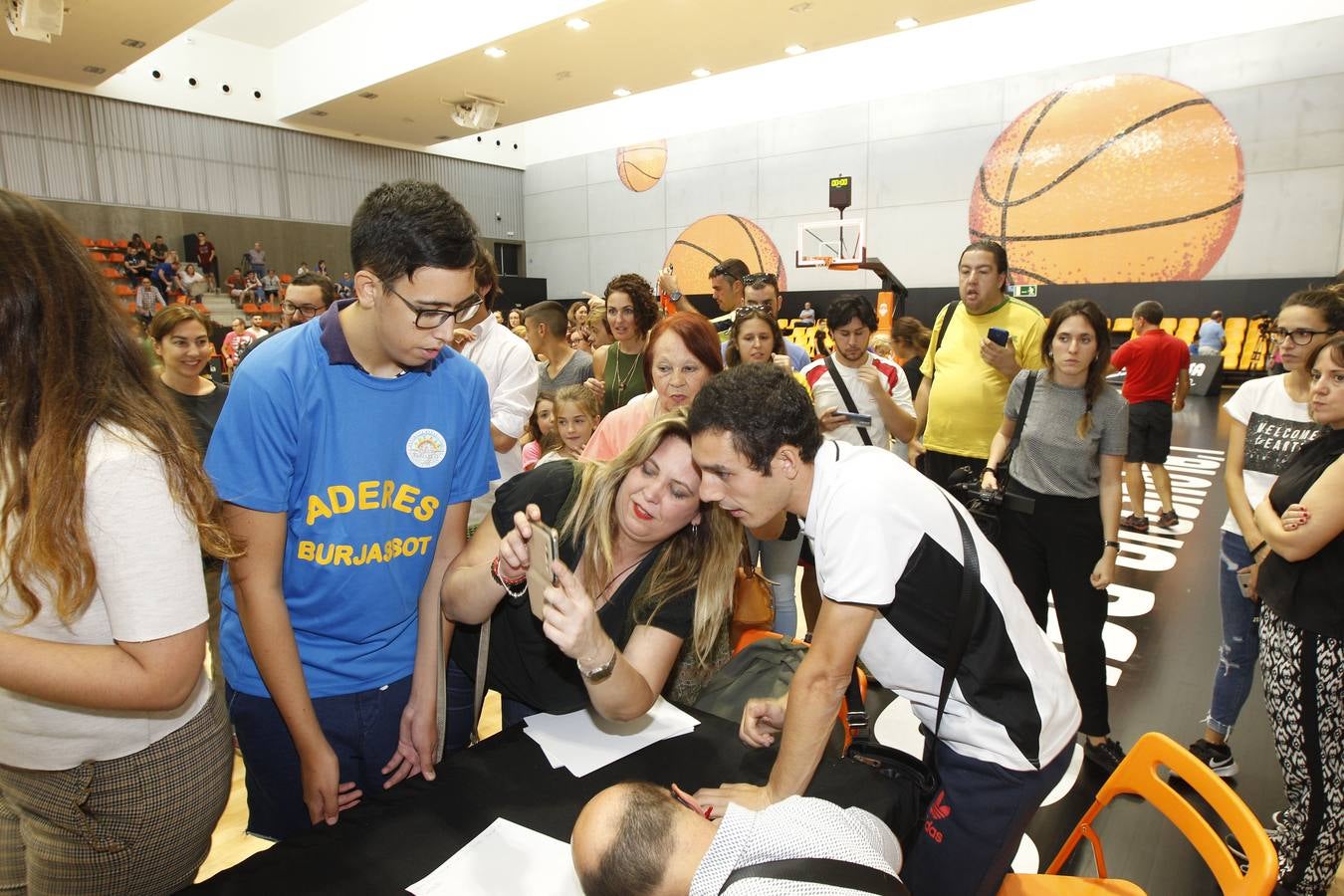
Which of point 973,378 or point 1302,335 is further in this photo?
point 973,378

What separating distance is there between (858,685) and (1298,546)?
3.88ft

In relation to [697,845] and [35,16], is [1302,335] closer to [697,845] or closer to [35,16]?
[697,845]

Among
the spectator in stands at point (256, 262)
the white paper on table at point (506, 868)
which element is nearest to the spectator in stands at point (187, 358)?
the white paper on table at point (506, 868)

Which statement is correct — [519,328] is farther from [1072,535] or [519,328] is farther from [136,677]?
[136,677]

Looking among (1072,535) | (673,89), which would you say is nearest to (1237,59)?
(673,89)

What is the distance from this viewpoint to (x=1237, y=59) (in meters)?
10.9

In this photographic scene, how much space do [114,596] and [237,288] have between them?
1743 centimetres

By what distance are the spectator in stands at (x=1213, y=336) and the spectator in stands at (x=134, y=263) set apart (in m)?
18.6

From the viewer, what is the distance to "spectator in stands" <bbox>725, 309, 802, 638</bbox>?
123 inches

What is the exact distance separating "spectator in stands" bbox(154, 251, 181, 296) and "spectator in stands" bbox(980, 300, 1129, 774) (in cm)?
1585

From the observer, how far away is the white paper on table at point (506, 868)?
3.55 feet

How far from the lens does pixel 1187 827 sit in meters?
1.47

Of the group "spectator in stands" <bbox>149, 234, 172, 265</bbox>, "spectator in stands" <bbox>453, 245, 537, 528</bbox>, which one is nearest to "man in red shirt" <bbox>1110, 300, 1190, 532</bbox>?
"spectator in stands" <bbox>453, 245, 537, 528</bbox>

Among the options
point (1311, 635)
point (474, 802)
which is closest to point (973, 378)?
point (1311, 635)
